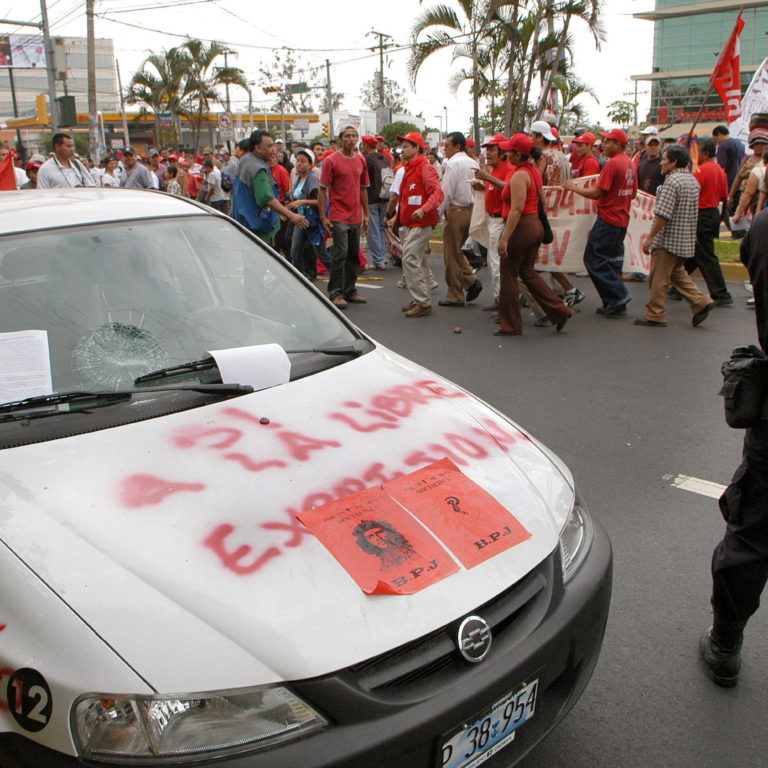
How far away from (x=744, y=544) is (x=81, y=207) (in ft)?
8.79

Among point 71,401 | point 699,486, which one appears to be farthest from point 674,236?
point 71,401

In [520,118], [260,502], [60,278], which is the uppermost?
[520,118]

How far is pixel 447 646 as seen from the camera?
5.84ft

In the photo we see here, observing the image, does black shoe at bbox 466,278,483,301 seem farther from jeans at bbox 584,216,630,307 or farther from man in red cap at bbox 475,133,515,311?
jeans at bbox 584,216,630,307

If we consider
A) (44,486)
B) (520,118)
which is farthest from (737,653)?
(520,118)

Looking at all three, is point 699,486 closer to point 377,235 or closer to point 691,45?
point 377,235

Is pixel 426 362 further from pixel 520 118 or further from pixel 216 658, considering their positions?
pixel 520 118

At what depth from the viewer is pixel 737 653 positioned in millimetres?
2682

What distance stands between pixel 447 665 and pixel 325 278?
978 cm

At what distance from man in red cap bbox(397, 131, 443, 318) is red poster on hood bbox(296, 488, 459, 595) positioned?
21.2 feet

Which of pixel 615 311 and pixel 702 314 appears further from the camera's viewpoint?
pixel 615 311

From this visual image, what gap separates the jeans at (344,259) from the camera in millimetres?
8875

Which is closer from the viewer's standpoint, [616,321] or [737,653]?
[737,653]

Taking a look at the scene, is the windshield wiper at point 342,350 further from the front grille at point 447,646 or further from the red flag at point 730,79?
the red flag at point 730,79
